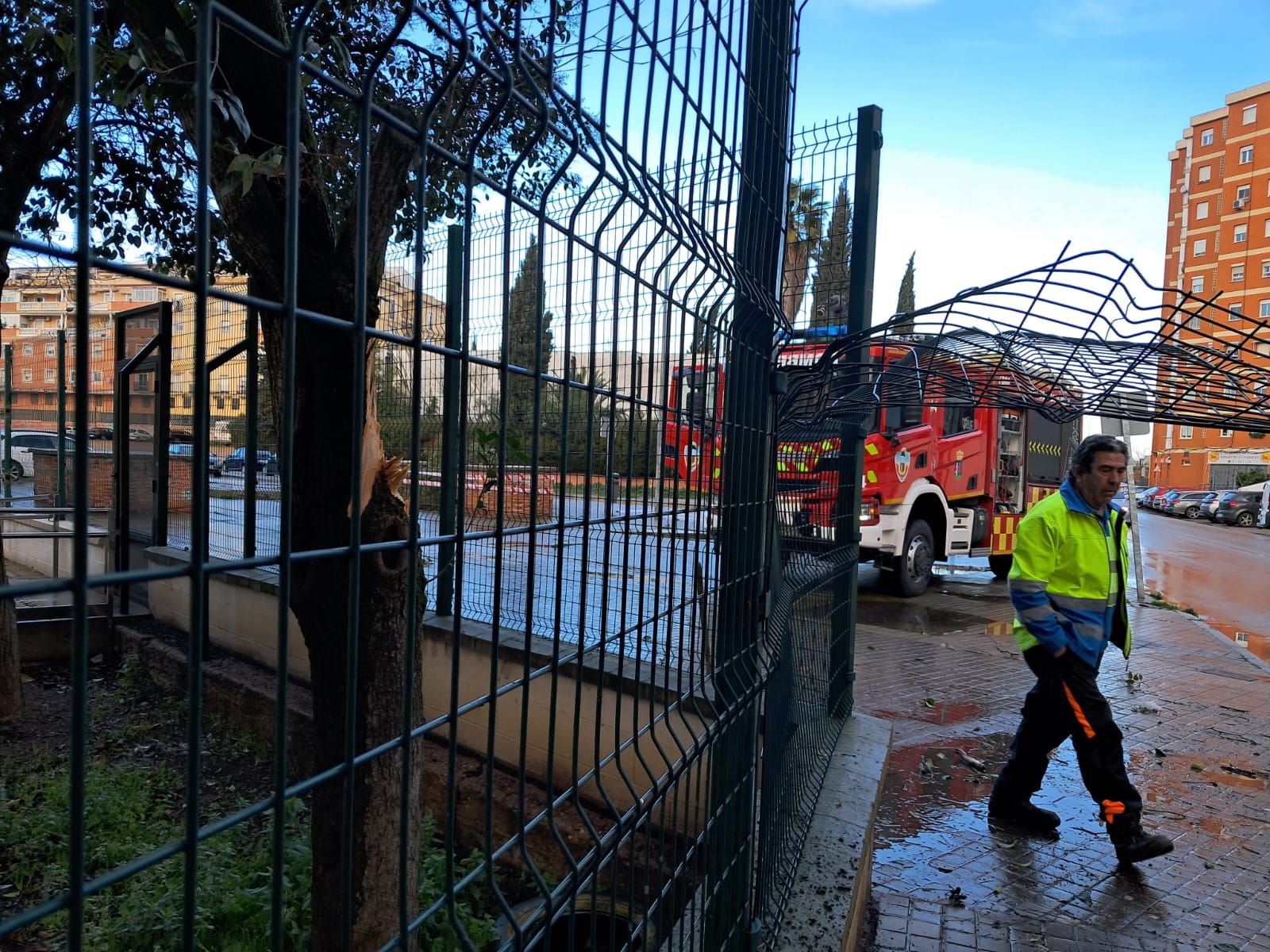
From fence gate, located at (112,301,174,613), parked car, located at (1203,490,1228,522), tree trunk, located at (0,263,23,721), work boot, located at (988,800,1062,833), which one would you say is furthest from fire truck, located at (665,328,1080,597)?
parked car, located at (1203,490,1228,522)

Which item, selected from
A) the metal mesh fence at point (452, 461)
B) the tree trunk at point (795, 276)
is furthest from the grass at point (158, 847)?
the tree trunk at point (795, 276)

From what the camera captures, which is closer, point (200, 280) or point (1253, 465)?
point (200, 280)

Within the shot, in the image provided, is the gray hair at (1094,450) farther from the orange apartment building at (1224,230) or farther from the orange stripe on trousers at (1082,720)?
the orange apartment building at (1224,230)

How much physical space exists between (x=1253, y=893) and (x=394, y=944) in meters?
4.26

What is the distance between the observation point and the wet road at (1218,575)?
1127 centimetres

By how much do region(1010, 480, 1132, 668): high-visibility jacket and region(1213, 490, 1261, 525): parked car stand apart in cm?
3660

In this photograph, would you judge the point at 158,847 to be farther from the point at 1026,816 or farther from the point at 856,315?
the point at 1026,816

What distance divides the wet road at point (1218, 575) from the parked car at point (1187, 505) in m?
9.09

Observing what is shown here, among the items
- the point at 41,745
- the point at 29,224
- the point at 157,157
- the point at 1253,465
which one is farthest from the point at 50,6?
the point at 1253,465

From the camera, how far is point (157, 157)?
171 inches

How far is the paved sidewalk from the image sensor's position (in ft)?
11.4

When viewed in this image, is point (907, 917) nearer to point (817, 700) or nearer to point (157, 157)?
point (817, 700)

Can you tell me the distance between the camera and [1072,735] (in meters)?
4.15

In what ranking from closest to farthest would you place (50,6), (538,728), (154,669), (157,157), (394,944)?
1. (394,944)
2. (50,6)
3. (157,157)
4. (538,728)
5. (154,669)
